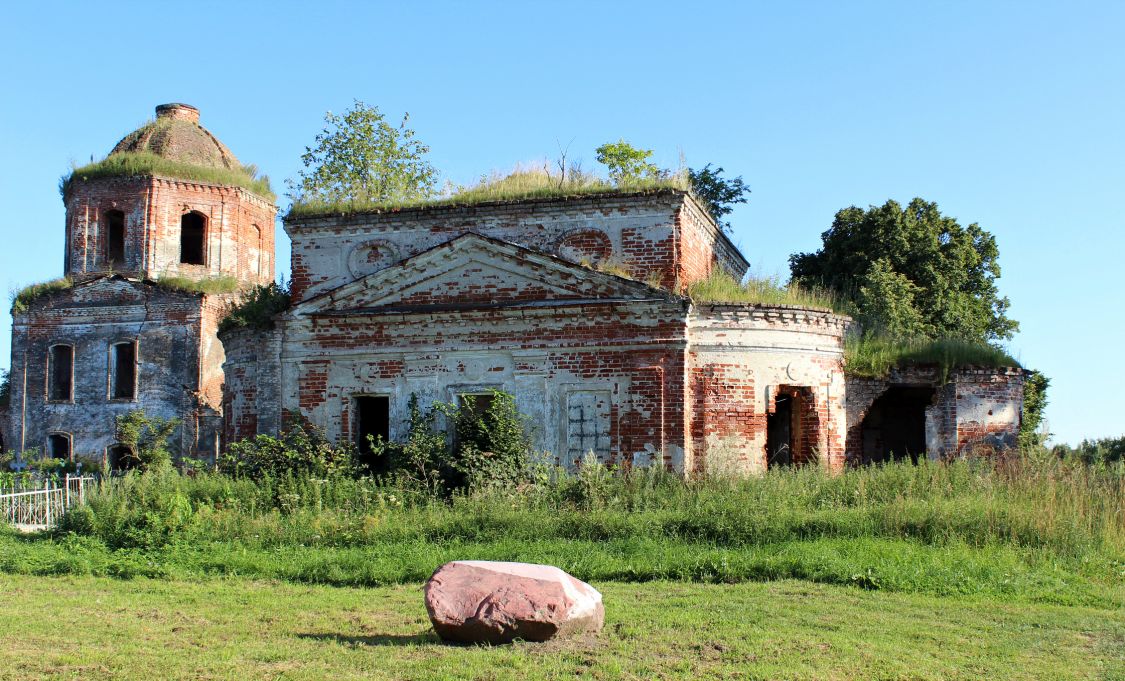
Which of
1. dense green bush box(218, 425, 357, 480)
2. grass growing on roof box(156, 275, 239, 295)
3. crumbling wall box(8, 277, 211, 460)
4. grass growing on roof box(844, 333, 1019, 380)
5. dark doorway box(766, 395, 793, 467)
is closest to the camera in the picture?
dense green bush box(218, 425, 357, 480)

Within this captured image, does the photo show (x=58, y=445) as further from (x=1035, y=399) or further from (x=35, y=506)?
(x=1035, y=399)

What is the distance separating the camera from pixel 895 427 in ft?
72.3

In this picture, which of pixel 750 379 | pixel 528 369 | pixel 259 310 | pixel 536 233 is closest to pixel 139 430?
pixel 259 310

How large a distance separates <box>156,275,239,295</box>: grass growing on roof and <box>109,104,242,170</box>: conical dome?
4.02 metres

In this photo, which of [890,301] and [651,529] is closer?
[651,529]

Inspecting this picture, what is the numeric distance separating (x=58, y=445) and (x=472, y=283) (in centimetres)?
1712

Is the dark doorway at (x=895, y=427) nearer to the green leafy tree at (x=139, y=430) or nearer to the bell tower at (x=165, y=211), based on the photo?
the green leafy tree at (x=139, y=430)

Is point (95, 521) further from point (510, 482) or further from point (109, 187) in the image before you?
point (109, 187)

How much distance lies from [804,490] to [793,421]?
3792 millimetres

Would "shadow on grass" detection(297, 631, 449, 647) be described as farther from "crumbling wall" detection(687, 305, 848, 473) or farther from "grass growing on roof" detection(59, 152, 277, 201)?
"grass growing on roof" detection(59, 152, 277, 201)

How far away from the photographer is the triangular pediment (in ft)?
55.4

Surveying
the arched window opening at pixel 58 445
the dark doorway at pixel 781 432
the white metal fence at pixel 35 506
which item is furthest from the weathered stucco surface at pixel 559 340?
the arched window opening at pixel 58 445

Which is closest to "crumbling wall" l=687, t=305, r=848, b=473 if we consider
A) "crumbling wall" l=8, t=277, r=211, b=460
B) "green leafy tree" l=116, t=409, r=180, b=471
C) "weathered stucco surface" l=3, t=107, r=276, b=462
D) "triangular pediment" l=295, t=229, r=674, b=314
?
"triangular pediment" l=295, t=229, r=674, b=314

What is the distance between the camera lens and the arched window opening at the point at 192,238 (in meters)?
30.3
